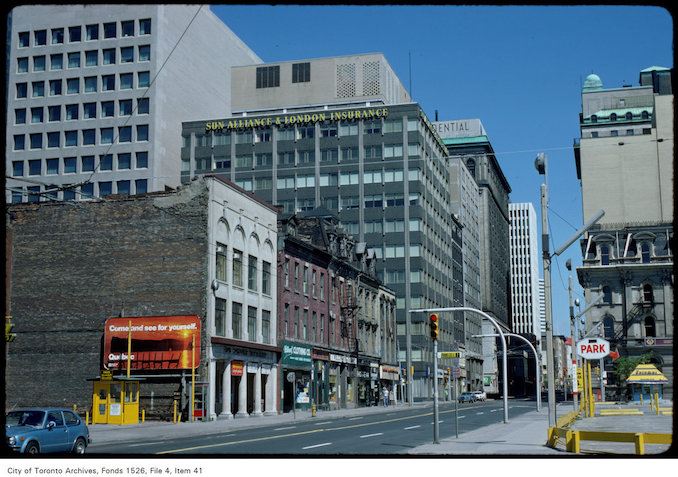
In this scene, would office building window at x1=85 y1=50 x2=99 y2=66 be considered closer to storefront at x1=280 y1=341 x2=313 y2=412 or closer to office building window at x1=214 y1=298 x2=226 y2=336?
storefront at x1=280 y1=341 x2=313 y2=412

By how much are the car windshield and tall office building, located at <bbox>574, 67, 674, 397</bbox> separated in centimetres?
7901

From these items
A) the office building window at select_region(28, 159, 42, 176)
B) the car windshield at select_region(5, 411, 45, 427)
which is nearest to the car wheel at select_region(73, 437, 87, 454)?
the car windshield at select_region(5, 411, 45, 427)

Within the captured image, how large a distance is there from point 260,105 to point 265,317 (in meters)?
70.1

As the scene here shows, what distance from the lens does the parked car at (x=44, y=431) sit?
18.7 metres

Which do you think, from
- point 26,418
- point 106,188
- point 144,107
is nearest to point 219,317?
point 26,418

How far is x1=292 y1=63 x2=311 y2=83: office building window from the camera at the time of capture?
12181 cm

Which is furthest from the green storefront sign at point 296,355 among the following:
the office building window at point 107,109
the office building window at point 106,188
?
the office building window at point 107,109

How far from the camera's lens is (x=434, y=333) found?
2445 centimetres

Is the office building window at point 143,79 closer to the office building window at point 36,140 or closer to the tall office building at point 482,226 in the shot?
the office building window at point 36,140

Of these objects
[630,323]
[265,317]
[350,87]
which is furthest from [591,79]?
[265,317]

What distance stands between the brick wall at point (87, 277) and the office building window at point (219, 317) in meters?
1.37

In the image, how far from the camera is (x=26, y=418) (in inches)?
783

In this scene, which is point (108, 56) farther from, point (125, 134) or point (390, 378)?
point (390, 378)

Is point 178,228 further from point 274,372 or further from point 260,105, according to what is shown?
point 260,105
